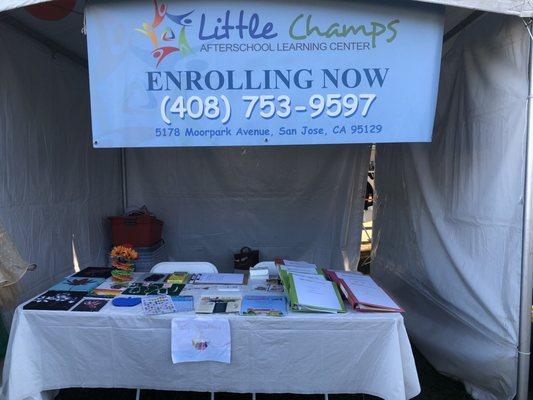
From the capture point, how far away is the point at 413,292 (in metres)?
2.97

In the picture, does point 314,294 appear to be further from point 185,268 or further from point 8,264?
point 8,264


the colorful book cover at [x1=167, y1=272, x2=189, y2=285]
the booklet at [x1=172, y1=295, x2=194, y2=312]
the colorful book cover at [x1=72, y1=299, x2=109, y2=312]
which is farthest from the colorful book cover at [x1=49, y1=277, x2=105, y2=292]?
the booklet at [x1=172, y1=295, x2=194, y2=312]

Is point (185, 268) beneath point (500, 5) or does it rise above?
beneath

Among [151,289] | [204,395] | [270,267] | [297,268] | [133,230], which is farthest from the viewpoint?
[133,230]

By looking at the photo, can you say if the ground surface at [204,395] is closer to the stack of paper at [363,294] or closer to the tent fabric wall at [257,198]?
the stack of paper at [363,294]

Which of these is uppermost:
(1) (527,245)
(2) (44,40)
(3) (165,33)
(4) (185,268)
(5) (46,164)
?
(2) (44,40)

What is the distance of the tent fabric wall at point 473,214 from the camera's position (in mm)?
1846

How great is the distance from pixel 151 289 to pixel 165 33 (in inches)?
53.3

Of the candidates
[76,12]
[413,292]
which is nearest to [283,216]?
[413,292]

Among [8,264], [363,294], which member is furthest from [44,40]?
[363,294]

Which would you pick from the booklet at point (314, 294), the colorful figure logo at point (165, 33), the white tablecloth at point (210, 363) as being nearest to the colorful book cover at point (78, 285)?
the white tablecloth at point (210, 363)

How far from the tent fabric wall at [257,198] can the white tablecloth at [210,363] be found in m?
2.36

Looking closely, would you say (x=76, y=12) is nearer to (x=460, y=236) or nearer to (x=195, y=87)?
(x=195, y=87)

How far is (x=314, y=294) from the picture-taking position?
6.15ft
